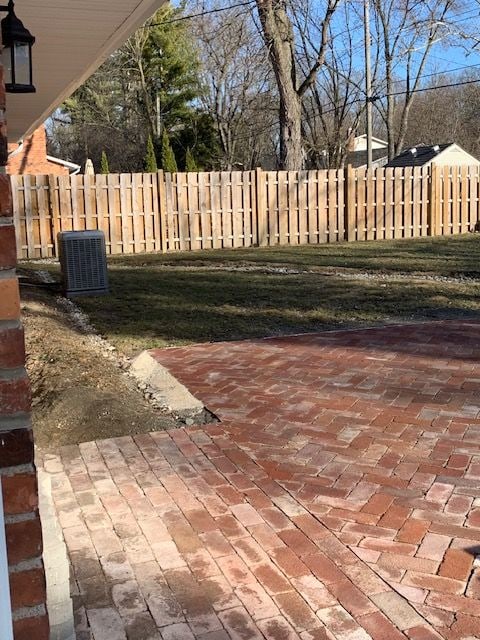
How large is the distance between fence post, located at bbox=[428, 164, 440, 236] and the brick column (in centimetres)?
1733

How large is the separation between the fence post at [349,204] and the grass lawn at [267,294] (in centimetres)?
265

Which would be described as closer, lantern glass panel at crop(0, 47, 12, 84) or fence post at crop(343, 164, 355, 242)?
lantern glass panel at crop(0, 47, 12, 84)

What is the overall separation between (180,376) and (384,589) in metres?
3.13

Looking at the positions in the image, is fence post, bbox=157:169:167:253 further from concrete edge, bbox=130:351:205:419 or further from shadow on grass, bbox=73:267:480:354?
concrete edge, bbox=130:351:205:419

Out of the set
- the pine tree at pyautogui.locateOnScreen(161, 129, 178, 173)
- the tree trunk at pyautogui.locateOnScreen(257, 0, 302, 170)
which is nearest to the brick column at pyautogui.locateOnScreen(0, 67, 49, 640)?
the tree trunk at pyautogui.locateOnScreen(257, 0, 302, 170)

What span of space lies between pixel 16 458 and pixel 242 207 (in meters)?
14.8

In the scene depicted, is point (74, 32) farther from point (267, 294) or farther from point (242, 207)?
point (242, 207)

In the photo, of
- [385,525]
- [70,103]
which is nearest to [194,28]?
[70,103]

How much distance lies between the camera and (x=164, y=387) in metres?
5.26

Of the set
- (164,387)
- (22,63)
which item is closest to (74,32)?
(22,63)

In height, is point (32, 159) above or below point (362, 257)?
above

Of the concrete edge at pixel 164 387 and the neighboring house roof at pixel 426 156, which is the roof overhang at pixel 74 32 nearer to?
the concrete edge at pixel 164 387

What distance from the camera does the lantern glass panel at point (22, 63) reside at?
319 centimetres

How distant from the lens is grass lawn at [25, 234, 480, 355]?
740 cm
